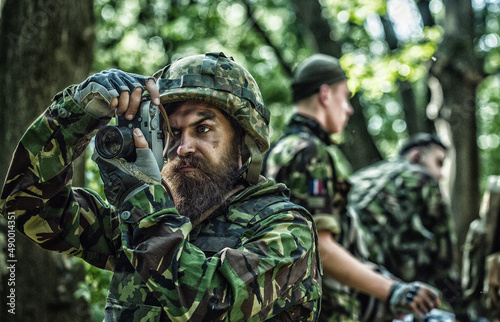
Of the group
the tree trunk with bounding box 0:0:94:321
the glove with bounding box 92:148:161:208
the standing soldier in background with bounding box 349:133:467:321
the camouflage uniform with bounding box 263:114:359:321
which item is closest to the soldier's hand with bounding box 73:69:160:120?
the glove with bounding box 92:148:161:208

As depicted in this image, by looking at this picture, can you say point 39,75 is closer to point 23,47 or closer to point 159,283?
point 23,47

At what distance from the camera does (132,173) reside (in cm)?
252

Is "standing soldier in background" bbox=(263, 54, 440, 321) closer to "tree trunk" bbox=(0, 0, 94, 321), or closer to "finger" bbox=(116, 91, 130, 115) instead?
"tree trunk" bbox=(0, 0, 94, 321)

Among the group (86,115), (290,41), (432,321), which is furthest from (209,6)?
(86,115)

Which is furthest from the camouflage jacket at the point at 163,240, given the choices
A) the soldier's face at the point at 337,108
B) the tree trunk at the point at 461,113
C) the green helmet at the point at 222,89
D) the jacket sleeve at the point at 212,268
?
the tree trunk at the point at 461,113

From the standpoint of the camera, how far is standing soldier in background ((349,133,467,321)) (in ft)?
21.2

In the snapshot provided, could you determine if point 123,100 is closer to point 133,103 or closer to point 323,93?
point 133,103

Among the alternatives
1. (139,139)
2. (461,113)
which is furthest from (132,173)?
(461,113)

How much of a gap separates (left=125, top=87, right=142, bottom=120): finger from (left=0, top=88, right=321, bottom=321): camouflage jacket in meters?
0.15

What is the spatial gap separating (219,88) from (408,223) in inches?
160

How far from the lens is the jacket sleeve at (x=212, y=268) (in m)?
2.32

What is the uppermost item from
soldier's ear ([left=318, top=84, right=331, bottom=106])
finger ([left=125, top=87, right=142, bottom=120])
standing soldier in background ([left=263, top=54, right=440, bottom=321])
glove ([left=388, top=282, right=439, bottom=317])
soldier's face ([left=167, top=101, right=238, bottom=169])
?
finger ([left=125, top=87, right=142, bottom=120])

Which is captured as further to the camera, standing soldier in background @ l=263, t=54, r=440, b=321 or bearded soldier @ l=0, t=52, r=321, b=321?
standing soldier in background @ l=263, t=54, r=440, b=321

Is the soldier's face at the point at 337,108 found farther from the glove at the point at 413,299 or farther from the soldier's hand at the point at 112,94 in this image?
the soldier's hand at the point at 112,94
